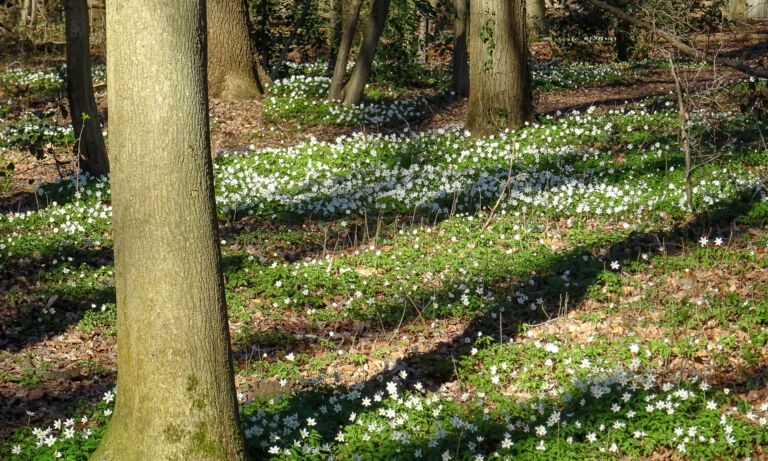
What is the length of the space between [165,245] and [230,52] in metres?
12.7

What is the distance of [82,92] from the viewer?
11594 mm

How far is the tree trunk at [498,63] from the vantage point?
1252 centimetres

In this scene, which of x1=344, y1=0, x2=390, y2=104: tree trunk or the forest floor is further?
x1=344, y1=0, x2=390, y2=104: tree trunk

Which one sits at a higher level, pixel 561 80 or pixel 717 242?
pixel 561 80

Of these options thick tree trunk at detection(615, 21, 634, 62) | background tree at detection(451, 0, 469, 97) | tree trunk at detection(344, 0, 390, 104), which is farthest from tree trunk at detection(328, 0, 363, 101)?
thick tree trunk at detection(615, 21, 634, 62)

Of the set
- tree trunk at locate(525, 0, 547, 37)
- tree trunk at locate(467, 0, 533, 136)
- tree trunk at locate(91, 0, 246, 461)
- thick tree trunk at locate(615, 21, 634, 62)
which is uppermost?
tree trunk at locate(525, 0, 547, 37)

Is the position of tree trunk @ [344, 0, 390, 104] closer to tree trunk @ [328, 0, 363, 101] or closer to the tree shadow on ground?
tree trunk @ [328, 0, 363, 101]

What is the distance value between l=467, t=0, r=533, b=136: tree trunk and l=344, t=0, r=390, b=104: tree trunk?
93.4 inches

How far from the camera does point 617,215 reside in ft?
30.2

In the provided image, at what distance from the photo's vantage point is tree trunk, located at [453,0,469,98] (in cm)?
1622

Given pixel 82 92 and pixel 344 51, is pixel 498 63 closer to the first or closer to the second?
pixel 344 51

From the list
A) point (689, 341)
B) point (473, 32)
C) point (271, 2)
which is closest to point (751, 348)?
point (689, 341)

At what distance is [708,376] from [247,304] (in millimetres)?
4520

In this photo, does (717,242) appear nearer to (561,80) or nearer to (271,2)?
(561,80)
